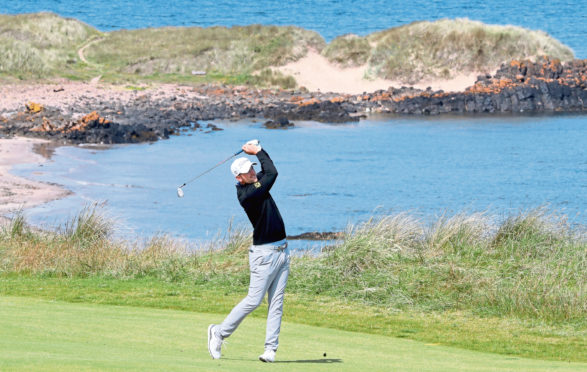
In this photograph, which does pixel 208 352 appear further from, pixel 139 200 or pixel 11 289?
pixel 139 200

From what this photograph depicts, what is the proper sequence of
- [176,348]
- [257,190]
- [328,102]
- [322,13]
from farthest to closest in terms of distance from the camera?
[322,13]
[328,102]
[176,348]
[257,190]

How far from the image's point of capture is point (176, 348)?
10516 millimetres

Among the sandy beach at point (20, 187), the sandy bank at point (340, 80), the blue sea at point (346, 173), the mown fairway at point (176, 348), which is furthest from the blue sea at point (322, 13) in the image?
the mown fairway at point (176, 348)

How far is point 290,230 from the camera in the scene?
32.1m

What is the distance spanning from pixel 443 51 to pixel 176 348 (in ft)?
251

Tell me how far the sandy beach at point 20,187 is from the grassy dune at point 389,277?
24.9 ft

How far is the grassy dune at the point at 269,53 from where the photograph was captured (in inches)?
3238

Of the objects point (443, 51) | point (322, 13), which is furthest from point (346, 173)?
point (322, 13)

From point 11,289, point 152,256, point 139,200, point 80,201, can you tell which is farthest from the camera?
point 139,200

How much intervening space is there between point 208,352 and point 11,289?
7725mm

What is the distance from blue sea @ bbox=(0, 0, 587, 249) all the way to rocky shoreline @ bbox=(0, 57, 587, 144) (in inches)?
116

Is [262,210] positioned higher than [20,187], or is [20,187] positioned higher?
[262,210]

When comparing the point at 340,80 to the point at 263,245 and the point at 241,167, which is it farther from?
the point at 263,245

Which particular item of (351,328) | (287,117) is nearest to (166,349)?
(351,328)
